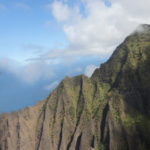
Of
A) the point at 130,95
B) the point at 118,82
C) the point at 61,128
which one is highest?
the point at 118,82

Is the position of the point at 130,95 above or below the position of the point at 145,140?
above

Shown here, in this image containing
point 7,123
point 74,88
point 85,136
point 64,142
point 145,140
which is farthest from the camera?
point 74,88

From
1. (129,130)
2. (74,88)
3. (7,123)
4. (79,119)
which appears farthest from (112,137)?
(7,123)

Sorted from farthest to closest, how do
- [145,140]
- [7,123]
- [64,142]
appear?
[7,123] < [64,142] < [145,140]

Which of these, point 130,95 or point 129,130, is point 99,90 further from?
point 129,130

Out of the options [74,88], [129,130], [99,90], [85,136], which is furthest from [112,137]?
[74,88]

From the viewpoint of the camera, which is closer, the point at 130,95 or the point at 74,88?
the point at 130,95
